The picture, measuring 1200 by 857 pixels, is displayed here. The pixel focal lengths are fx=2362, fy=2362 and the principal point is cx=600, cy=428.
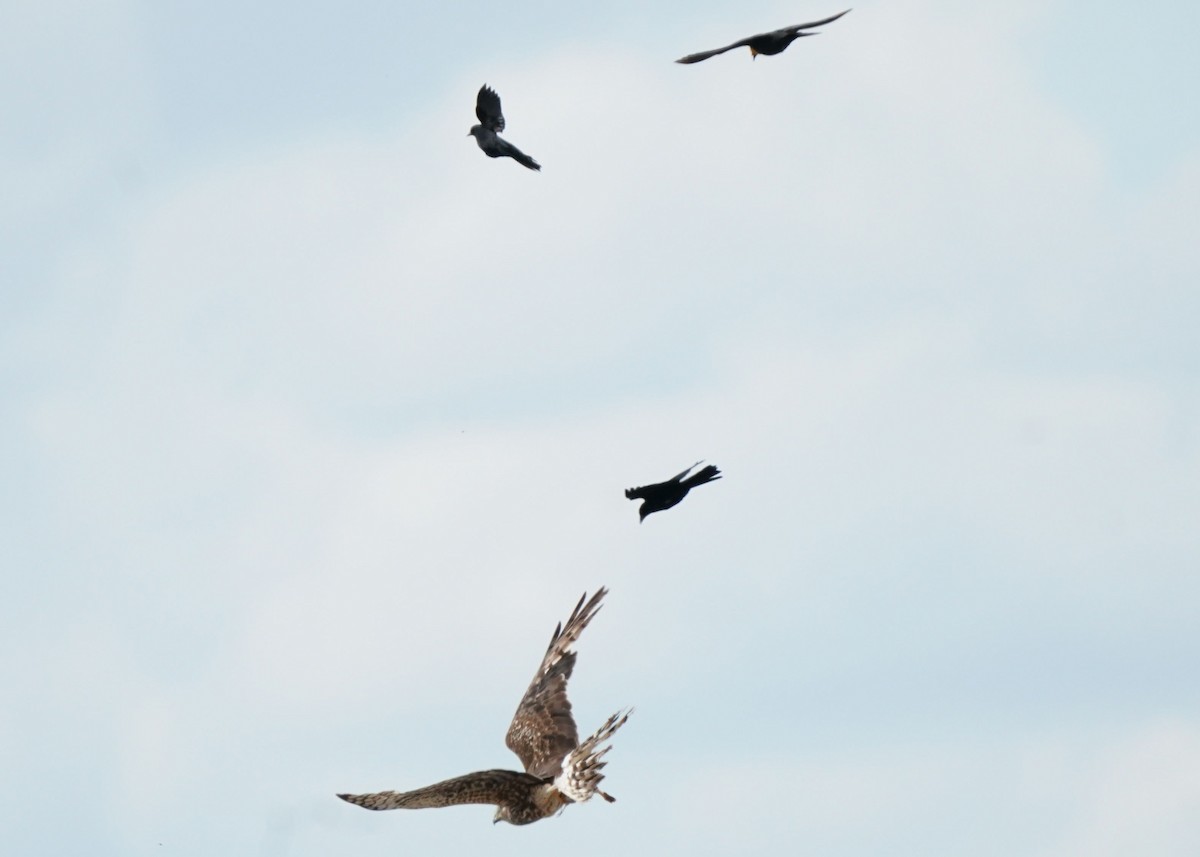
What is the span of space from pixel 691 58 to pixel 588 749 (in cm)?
1200

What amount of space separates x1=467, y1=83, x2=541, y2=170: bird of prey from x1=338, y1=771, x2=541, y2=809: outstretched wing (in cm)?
1264

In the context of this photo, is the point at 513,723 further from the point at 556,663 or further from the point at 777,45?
the point at 777,45

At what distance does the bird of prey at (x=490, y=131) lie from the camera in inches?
1850

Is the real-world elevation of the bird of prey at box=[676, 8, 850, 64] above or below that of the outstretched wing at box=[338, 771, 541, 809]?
above

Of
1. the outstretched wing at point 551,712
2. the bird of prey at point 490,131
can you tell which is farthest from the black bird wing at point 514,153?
the outstretched wing at point 551,712

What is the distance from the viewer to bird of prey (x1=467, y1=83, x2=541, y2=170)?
47000mm

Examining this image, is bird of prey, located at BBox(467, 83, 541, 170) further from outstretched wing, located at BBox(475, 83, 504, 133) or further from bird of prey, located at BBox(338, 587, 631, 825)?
bird of prey, located at BBox(338, 587, 631, 825)

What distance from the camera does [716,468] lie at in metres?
42.9

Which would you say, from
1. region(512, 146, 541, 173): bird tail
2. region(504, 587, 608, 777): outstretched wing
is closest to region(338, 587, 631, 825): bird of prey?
region(504, 587, 608, 777): outstretched wing

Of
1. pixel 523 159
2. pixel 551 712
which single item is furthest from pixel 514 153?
pixel 551 712

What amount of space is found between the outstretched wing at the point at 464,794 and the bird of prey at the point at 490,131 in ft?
41.5

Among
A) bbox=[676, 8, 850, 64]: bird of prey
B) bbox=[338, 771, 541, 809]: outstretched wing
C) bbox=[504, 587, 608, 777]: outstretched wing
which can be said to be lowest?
bbox=[338, 771, 541, 809]: outstretched wing

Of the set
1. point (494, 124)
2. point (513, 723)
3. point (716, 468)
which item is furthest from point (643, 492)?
point (494, 124)

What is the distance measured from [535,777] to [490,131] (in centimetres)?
1322
